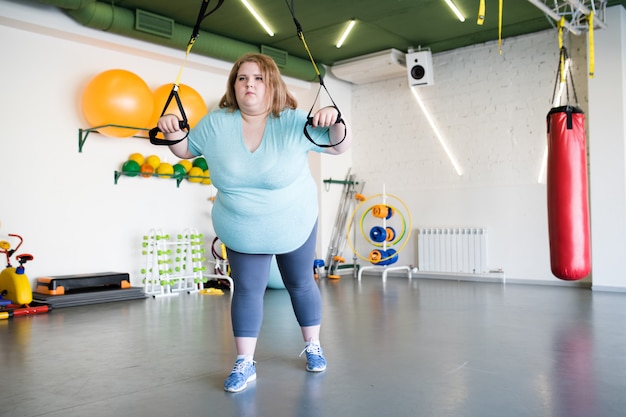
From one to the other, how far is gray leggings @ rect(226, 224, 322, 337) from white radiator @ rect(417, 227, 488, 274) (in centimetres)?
502

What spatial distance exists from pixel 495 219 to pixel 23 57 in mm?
5674

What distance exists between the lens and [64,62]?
5.82 m

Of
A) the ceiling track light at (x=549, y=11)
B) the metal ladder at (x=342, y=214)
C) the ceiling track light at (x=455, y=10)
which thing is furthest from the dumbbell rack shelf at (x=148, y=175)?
the ceiling track light at (x=549, y=11)

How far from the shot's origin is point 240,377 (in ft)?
8.22

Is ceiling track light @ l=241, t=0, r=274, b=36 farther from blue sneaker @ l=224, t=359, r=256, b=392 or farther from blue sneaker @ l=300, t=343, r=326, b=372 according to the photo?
blue sneaker @ l=224, t=359, r=256, b=392

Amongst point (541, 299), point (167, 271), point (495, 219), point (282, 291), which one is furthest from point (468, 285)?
point (167, 271)

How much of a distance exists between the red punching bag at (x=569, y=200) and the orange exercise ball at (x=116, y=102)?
12.2 ft

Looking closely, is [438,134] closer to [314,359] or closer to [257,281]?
[314,359]

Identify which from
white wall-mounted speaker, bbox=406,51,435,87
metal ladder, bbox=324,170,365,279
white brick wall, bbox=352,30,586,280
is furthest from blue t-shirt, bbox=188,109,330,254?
metal ladder, bbox=324,170,365,279

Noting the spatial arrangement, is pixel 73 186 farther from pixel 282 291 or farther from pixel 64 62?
pixel 282 291

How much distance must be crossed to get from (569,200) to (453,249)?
3462 mm

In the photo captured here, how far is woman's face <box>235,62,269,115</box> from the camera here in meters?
2.44

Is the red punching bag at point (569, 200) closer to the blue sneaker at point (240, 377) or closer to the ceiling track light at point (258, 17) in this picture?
the blue sneaker at point (240, 377)

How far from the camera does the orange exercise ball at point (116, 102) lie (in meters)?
5.34
